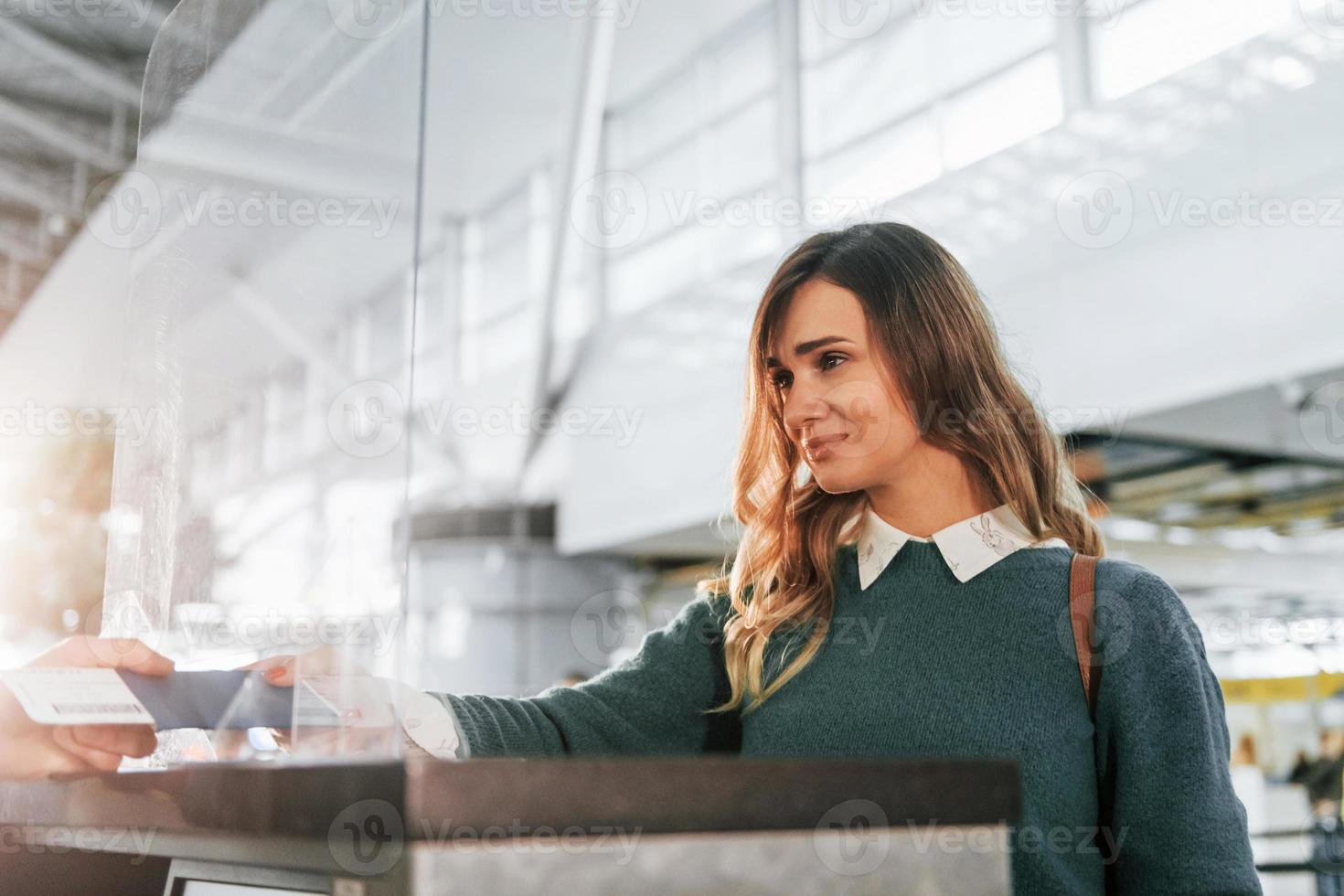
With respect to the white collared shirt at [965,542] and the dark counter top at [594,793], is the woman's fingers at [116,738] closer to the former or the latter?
the dark counter top at [594,793]

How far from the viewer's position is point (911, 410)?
148 centimetres

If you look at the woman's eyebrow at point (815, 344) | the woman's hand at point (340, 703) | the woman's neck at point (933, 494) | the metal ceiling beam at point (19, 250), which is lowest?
the woman's hand at point (340, 703)

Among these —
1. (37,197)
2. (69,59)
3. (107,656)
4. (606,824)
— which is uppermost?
(69,59)

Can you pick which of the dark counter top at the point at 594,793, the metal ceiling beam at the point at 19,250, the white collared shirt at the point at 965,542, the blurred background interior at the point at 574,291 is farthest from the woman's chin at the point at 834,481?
the metal ceiling beam at the point at 19,250

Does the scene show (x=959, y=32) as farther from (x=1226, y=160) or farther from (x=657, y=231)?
(x=657, y=231)

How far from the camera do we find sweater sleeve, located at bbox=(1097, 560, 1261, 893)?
1.21 m

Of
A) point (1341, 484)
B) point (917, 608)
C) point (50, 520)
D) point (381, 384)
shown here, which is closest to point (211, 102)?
point (381, 384)

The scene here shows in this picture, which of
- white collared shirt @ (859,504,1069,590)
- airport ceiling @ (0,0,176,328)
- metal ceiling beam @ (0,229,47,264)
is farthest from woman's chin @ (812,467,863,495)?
metal ceiling beam @ (0,229,47,264)

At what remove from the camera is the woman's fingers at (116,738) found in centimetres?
90

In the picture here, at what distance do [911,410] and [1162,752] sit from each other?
0.48 meters

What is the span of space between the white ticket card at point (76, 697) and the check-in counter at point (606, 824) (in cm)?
13

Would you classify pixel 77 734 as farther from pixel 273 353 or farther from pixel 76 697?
pixel 273 353

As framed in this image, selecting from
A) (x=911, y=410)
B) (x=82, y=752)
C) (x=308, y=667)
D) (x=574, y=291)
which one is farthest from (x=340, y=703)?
(x=574, y=291)

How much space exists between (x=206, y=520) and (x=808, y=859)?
0.84 meters
